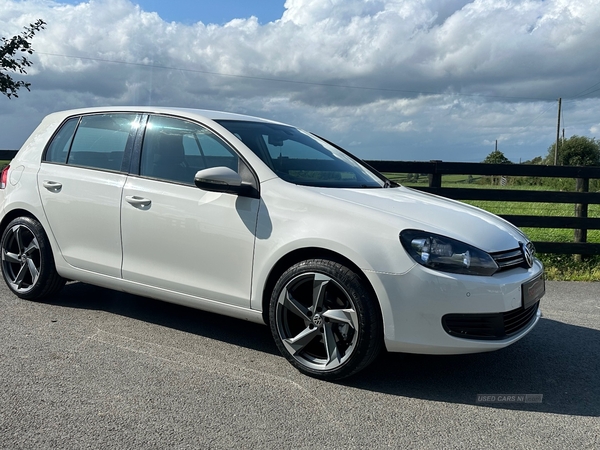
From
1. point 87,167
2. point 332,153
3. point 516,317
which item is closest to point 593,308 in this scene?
point 516,317

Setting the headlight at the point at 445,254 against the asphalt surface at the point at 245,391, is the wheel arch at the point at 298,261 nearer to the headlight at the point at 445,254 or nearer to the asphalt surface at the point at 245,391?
the headlight at the point at 445,254

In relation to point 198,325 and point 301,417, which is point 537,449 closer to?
point 301,417

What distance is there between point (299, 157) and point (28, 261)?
2.57 meters

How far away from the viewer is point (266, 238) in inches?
146

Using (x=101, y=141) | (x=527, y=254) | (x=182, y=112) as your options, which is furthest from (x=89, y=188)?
(x=527, y=254)

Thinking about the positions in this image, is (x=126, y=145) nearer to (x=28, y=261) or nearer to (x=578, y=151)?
(x=28, y=261)

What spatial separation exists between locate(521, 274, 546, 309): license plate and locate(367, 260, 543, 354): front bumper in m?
0.11

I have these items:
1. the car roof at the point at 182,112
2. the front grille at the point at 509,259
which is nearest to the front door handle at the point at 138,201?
the car roof at the point at 182,112

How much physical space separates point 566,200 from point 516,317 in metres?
4.82

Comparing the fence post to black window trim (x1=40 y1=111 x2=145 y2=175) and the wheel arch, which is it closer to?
the wheel arch

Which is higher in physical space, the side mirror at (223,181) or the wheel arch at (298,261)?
the side mirror at (223,181)

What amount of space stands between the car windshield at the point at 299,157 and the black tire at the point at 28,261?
6.39 feet

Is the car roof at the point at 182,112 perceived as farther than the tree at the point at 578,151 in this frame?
No

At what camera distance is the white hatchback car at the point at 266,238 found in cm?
336
